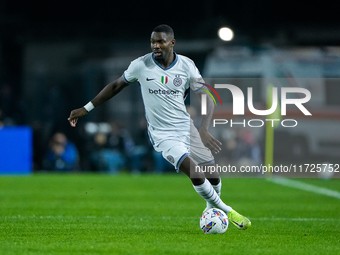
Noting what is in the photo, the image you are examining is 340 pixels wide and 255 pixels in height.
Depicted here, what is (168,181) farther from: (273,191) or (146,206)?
(146,206)

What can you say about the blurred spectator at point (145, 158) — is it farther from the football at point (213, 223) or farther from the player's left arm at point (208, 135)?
the football at point (213, 223)

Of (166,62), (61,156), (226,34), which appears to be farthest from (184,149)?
(226,34)

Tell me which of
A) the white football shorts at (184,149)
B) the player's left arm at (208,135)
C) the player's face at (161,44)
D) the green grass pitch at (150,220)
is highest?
the player's face at (161,44)

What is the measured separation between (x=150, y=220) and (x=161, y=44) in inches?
88.7

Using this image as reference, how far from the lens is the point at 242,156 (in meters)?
17.5

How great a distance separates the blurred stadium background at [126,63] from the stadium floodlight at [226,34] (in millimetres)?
137

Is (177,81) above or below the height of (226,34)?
below

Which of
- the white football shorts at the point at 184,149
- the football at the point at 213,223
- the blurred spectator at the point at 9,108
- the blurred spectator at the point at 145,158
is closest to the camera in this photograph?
the football at the point at 213,223

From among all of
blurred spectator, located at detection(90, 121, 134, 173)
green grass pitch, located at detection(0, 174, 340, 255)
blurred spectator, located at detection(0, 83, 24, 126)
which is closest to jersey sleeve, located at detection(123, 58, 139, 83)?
green grass pitch, located at detection(0, 174, 340, 255)

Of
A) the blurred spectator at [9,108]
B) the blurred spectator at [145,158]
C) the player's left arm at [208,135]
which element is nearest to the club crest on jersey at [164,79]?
the player's left arm at [208,135]

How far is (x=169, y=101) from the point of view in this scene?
6941 millimetres

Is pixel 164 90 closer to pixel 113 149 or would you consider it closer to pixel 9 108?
pixel 113 149

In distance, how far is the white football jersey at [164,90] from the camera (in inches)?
273

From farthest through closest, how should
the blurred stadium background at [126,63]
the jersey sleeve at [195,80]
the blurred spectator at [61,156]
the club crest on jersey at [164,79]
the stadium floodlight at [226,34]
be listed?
1. the stadium floodlight at [226,34]
2. the blurred spectator at [61,156]
3. the blurred stadium background at [126,63]
4. the jersey sleeve at [195,80]
5. the club crest on jersey at [164,79]
